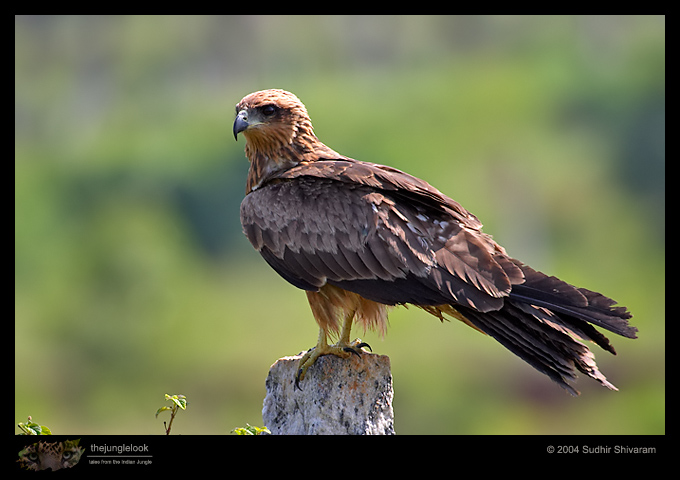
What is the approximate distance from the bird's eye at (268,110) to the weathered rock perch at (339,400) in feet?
5.70

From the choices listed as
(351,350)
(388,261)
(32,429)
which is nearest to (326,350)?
(351,350)

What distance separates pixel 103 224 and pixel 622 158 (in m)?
14.7

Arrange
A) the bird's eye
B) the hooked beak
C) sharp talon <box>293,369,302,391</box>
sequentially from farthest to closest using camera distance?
the bird's eye → the hooked beak → sharp talon <box>293,369,302,391</box>

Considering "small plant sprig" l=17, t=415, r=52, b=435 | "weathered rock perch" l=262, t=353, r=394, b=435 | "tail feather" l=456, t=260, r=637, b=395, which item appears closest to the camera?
"small plant sprig" l=17, t=415, r=52, b=435

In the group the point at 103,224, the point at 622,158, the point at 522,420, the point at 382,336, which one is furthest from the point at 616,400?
the point at 382,336

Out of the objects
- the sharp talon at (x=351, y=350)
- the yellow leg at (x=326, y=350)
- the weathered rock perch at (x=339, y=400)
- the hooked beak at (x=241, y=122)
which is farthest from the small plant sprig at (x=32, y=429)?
the hooked beak at (x=241, y=122)

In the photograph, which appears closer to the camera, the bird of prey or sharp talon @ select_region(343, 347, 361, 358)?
the bird of prey

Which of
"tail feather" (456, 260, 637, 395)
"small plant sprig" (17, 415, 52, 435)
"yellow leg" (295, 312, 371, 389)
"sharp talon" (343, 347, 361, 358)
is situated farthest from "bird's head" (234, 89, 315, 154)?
"small plant sprig" (17, 415, 52, 435)

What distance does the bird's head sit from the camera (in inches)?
267

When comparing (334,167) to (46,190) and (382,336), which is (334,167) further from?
(46,190)

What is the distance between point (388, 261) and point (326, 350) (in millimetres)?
670

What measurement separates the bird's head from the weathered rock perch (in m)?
1.58

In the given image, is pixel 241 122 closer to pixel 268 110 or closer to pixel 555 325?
pixel 268 110

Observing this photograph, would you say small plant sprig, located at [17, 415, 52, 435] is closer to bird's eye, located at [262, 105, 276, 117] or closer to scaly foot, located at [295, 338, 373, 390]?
scaly foot, located at [295, 338, 373, 390]
